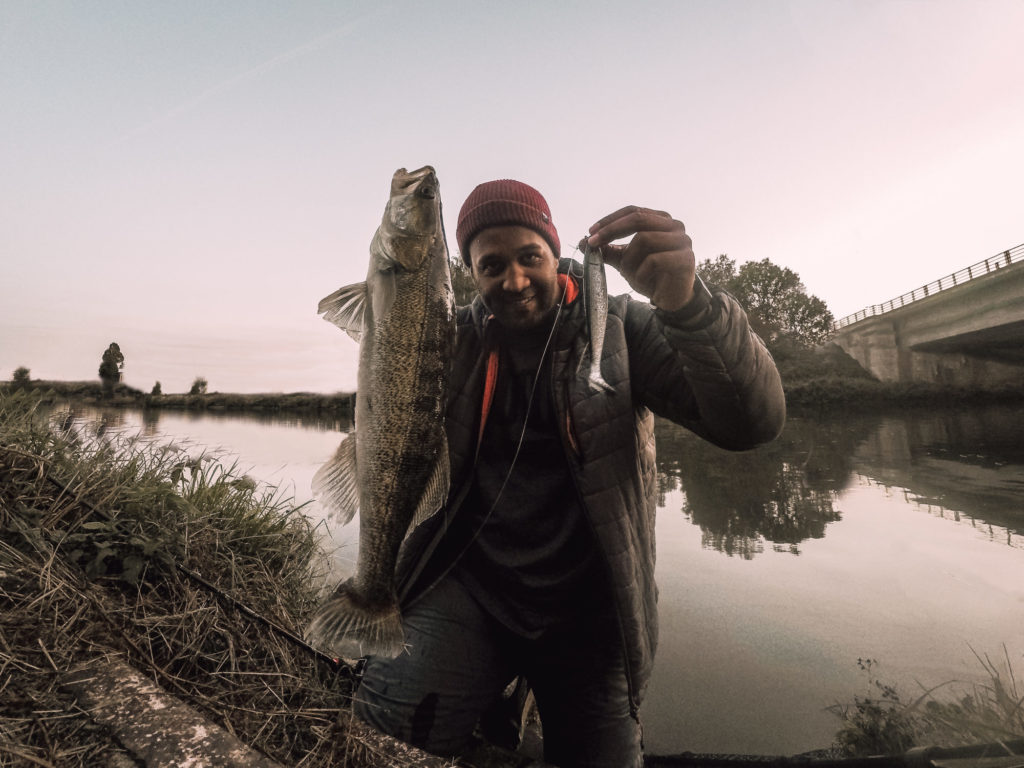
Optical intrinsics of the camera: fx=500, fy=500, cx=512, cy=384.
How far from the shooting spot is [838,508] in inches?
361

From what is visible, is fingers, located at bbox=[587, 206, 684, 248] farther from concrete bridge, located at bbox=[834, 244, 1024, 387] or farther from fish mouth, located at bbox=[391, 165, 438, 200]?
concrete bridge, located at bbox=[834, 244, 1024, 387]

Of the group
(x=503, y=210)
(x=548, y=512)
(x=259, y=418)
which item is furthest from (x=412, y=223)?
(x=259, y=418)

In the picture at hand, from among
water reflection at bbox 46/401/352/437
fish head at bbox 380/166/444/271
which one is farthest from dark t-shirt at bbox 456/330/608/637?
water reflection at bbox 46/401/352/437

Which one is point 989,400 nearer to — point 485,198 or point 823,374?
point 823,374

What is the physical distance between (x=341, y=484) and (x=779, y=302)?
48108 mm

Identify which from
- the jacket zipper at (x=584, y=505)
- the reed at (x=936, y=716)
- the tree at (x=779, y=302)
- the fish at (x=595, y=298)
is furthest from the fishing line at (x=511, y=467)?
the tree at (x=779, y=302)

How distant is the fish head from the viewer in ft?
6.29

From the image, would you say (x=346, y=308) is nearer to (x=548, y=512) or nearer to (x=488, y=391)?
(x=488, y=391)

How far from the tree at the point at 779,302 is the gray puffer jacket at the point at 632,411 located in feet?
141

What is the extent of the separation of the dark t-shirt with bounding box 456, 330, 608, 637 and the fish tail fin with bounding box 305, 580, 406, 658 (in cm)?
85

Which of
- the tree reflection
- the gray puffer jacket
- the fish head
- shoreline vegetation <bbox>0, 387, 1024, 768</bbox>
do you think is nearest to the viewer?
shoreline vegetation <bbox>0, 387, 1024, 768</bbox>

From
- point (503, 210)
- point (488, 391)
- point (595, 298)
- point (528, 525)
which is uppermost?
point (503, 210)

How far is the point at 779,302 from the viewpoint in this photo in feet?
142

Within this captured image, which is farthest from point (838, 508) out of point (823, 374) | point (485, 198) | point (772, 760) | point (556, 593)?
point (823, 374)
